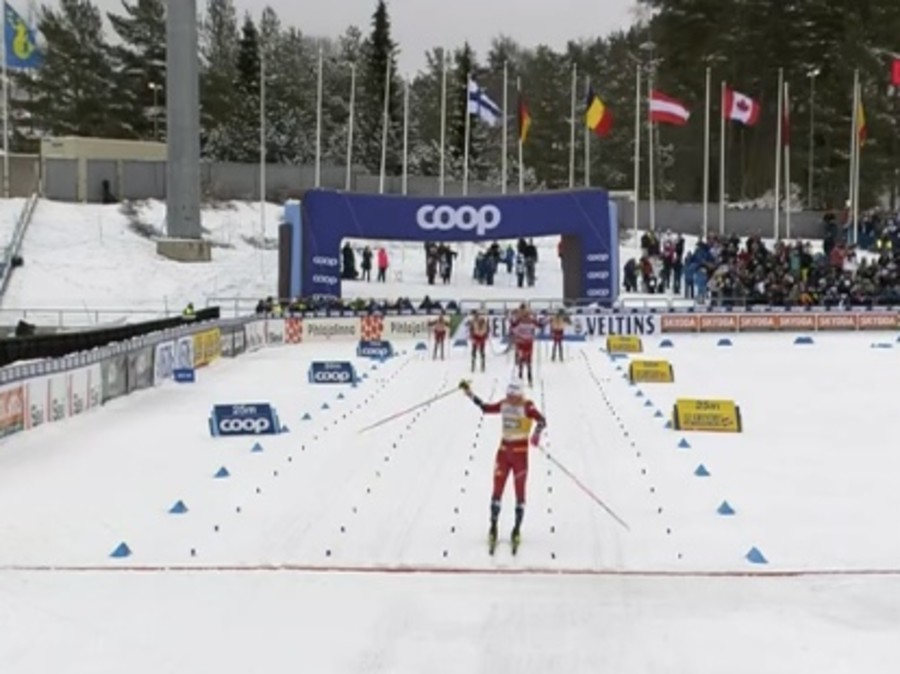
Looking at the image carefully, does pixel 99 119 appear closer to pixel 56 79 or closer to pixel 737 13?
pixel 56 79

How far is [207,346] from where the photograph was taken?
1248 inches

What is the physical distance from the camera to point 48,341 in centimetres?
2691

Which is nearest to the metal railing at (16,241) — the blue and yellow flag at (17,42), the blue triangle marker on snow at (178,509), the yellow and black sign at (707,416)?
the blue and yellow flag at (17,42)

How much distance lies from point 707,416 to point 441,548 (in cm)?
903

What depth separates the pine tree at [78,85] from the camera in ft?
262

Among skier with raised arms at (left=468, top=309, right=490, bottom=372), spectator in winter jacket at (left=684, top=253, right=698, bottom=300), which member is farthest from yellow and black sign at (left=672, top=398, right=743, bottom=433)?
spectator in winter jacket at (left=684, top=253, right=698, bottom=300)

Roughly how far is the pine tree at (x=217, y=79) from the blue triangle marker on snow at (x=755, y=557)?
2567 inches

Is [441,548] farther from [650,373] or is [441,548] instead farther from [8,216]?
[8,216]

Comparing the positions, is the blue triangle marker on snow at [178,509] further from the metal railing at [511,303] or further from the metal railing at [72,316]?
the metal railing at [511,303]

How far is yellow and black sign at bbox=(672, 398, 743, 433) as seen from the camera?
20.1 meters

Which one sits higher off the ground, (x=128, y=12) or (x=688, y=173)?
(x=128, y=12)

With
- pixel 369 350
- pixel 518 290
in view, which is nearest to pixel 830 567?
pixel 369 350

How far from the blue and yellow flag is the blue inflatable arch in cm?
1497

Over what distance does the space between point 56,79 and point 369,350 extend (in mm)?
56814
